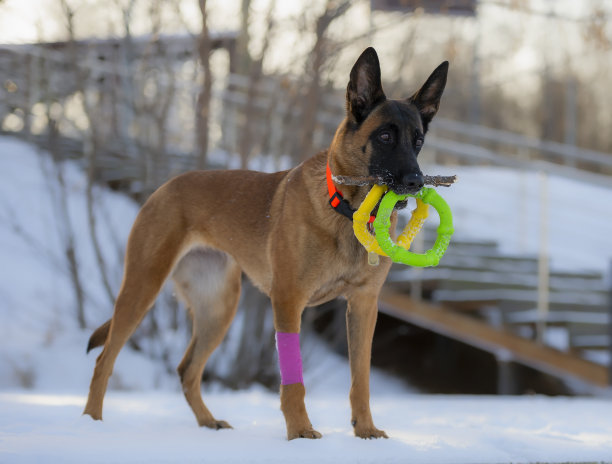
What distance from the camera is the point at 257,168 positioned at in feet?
25.8

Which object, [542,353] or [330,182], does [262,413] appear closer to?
[330,182]

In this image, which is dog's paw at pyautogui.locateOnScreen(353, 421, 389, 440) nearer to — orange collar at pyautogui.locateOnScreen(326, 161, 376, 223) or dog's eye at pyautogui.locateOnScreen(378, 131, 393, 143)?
orange collar at pyautogui.locateOnScreen(326, 161, 376, 223)

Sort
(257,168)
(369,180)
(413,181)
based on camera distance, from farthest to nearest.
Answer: (257,168)
(369,180)
(413,181)

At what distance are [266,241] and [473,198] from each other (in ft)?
30.1

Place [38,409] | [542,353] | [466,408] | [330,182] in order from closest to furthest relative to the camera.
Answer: [330,182] → [38,409] → [466,408] → [542,353]

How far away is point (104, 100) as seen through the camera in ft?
30.2

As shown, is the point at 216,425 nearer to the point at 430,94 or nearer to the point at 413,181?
the point at 413,181

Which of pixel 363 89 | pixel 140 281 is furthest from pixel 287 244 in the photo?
pixel 140 281

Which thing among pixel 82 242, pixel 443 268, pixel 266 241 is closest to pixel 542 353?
pixel 443 268

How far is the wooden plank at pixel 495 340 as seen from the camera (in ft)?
24.2

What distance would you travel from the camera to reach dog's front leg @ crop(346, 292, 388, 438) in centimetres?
335

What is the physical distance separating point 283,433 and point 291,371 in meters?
0.40

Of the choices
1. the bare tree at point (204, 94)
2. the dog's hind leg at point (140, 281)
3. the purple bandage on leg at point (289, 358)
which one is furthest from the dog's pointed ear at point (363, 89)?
the bare tree at point (204, 94)

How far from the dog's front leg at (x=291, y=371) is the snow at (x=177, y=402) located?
0.32ft
